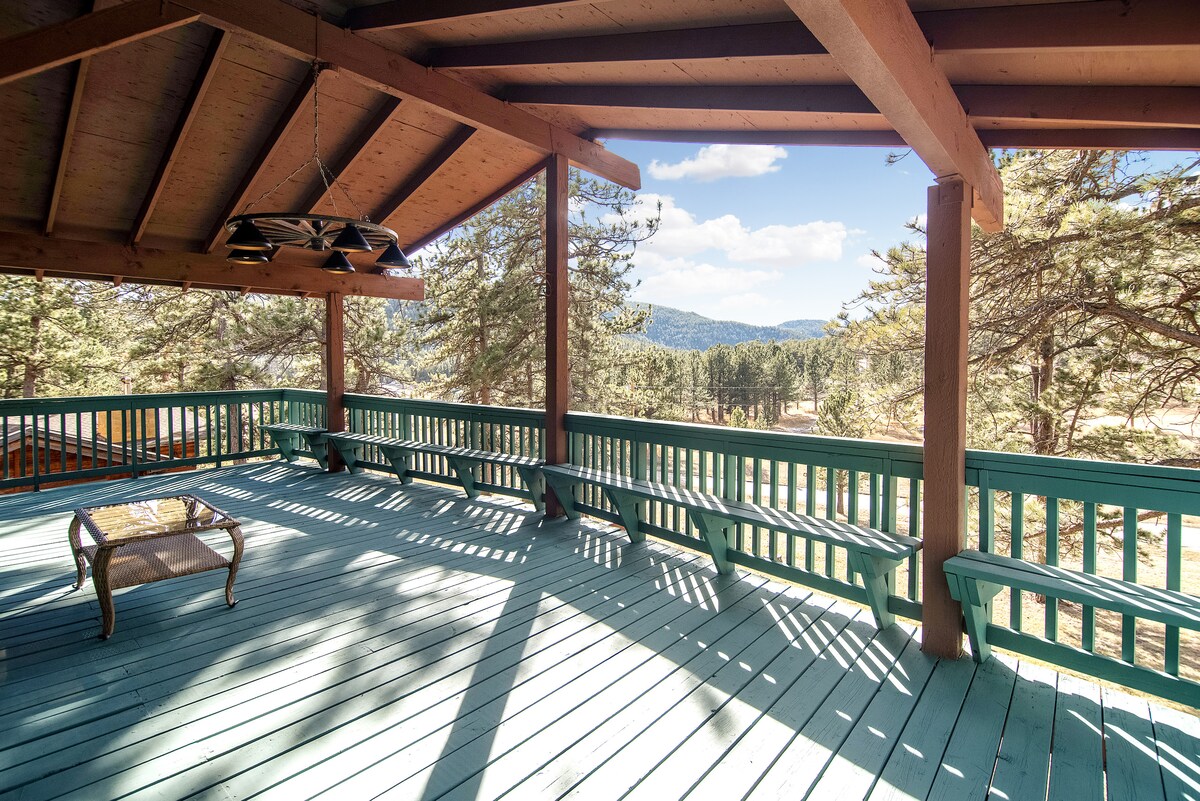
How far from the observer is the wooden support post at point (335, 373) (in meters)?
7.05

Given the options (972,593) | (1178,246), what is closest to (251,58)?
(972,593)

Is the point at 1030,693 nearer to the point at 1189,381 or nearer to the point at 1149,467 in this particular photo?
the point at 1149,467

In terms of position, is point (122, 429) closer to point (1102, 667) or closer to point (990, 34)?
point (990, 34)

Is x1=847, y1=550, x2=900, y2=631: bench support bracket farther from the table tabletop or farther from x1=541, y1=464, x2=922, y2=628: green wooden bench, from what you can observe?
the table tabletop

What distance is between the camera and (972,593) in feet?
8.45

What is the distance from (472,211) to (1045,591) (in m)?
5.87

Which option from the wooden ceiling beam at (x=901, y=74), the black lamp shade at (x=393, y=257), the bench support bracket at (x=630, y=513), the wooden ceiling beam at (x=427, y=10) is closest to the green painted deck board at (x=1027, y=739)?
the wooden ceiling beam at (x=901, y=74)

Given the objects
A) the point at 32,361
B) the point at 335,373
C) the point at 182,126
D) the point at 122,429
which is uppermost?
the point at 182,126

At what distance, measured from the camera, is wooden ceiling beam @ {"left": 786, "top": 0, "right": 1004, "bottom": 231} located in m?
1.58

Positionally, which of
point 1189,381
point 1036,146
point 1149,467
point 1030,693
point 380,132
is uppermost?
point 380,132

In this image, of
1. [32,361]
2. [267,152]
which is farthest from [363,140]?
[32,361]

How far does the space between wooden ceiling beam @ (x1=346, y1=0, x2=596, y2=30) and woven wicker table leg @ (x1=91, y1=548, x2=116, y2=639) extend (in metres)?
3.19

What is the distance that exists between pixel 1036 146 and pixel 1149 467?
173cm

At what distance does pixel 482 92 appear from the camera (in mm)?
4297
